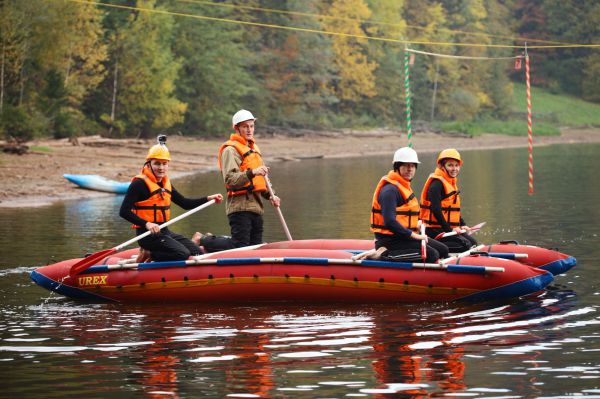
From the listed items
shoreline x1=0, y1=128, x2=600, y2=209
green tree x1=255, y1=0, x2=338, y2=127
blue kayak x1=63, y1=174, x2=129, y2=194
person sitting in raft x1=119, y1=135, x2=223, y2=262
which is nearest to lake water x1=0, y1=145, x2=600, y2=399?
person sitting in raft x1=119, y1=135, x2=223, y2=262

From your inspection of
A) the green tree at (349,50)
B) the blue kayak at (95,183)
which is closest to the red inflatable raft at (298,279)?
the blue kayak at (95,183)

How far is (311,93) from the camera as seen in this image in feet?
201

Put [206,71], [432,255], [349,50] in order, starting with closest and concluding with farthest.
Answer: [432,255] < [206,71] < [349,50]

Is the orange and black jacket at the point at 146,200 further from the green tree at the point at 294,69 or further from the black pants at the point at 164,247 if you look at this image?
the green tree at the point at 294,69

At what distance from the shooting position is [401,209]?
13.2 m

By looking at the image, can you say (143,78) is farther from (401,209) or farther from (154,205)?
(401,209)

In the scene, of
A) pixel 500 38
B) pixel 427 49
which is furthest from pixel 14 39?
pixel 500 38

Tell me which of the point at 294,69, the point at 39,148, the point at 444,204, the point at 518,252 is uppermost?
the point at 294,69

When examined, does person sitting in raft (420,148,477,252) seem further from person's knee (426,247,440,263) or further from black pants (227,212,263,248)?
black pants (227,212,263,248)

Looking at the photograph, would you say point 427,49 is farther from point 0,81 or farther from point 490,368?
point 490,368

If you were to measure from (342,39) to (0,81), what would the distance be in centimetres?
3053

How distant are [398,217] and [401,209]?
0.10 m

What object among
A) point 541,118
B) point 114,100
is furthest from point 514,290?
point 541,118

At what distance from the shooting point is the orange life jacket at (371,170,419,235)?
1307cm
